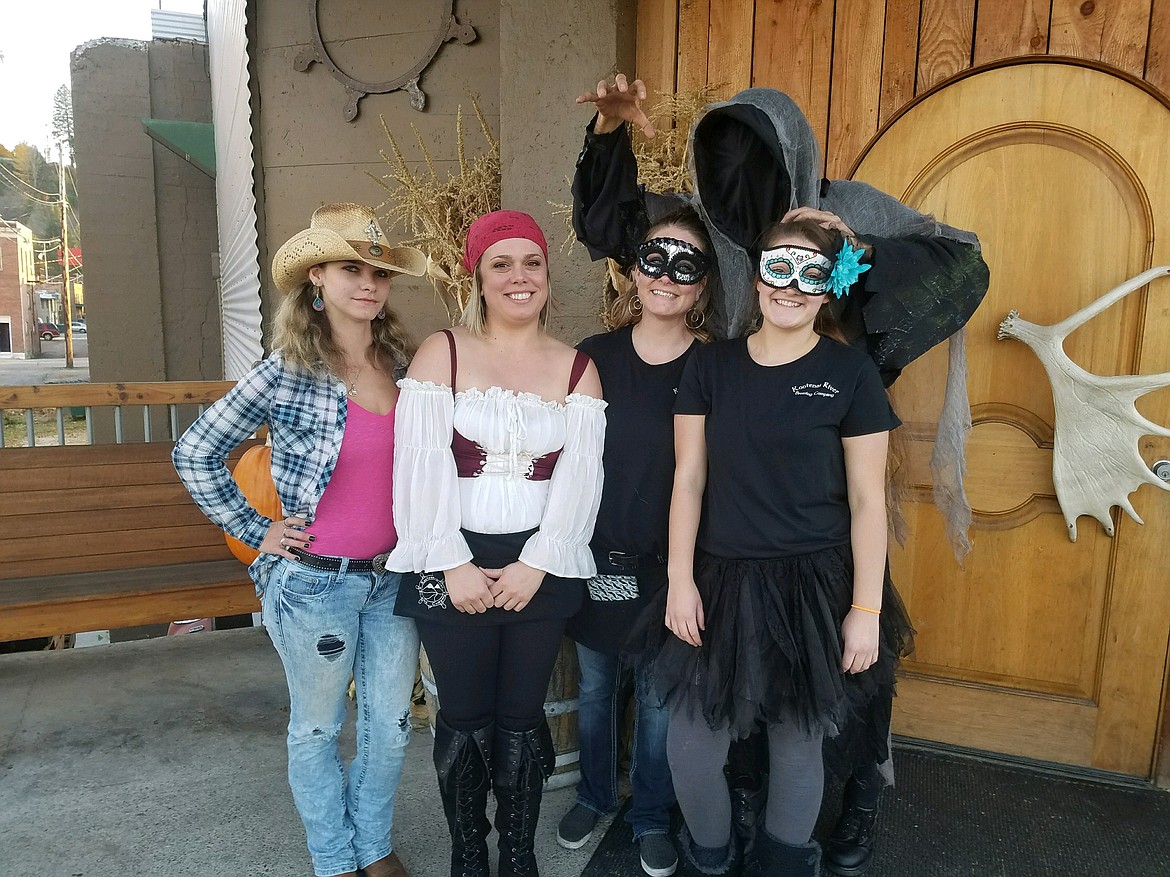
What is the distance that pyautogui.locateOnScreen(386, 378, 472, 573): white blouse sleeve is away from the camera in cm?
180

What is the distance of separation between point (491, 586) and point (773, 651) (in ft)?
2.24

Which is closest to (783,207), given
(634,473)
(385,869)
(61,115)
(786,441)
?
(786,441)

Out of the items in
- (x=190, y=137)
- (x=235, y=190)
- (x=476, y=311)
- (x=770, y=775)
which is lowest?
(x=770, y=775)

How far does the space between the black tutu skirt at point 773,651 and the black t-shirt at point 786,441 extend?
5 cm

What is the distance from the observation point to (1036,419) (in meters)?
2.65

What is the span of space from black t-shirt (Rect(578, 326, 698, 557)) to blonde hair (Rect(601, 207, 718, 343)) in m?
0.12

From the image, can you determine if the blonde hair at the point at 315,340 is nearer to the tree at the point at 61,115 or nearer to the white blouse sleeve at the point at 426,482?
the white blouse sleeve at the point at 426,482

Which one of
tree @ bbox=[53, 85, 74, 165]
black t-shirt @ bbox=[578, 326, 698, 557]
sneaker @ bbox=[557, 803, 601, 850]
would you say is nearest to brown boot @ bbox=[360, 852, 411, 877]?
sneaker @ bbox=[557, 803, 601, 850]

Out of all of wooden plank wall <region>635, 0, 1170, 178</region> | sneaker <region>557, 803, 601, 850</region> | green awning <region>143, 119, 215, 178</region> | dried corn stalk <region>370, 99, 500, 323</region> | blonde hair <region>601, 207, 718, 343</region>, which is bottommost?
sneaker <region>557, 803, 601, 850</region>

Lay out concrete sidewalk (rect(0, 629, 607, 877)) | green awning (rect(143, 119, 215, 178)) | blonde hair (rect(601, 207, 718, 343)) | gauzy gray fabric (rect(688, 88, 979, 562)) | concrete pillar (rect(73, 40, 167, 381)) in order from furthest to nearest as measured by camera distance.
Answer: concrete pillar (rect(73, 40, 167, 381))
green awning (rect(143, 119, 215, 178))
concrete sidewalk (rect(0, 629, 607, 877))
blonde hair (rect(601, 207, 718, 343))
gauzy gray fabric (rect(688, 88, 979, 562))

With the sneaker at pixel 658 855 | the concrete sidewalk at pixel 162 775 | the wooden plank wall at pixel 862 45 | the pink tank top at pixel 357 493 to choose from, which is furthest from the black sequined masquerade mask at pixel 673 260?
the concrete sidewalk at pixel 162 775

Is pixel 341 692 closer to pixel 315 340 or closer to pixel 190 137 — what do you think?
pixel 315 340

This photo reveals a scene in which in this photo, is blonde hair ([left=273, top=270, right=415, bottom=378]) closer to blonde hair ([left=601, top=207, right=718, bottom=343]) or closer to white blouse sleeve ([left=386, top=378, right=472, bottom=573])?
white blouse sleeve ([left=386, top=378, right=472, bottom=573])

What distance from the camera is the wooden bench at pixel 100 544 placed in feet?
10.4
